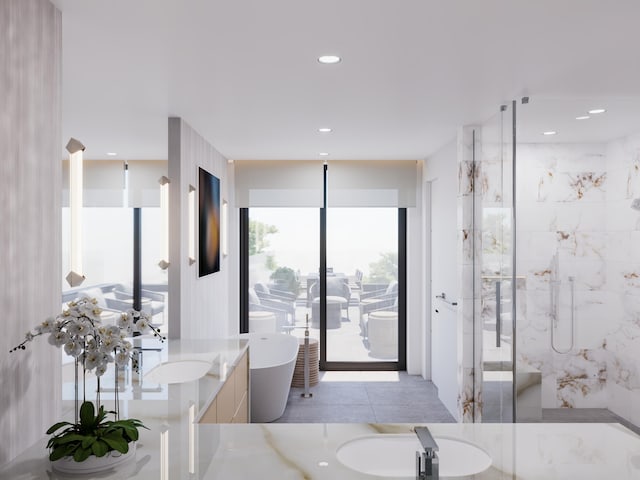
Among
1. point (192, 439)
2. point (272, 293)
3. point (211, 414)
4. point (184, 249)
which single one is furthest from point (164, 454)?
point (272, 293)

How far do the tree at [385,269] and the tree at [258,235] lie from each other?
1.27m

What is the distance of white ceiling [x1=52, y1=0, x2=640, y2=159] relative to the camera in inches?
75.6

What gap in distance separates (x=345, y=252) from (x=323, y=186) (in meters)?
0.83

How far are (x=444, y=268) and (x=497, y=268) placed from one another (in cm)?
145

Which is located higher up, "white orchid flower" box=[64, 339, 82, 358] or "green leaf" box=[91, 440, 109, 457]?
"white orchid flower" box=[64, 339, 82, 358]

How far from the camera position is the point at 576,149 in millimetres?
3748

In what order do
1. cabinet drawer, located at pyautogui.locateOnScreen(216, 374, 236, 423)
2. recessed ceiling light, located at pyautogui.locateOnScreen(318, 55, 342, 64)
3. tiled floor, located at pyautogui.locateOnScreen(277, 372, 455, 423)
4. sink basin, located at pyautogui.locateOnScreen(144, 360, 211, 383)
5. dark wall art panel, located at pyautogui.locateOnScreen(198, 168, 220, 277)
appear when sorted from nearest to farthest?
recessed ceiling light, located at pyautogui.locateOnScreen(318, 55, 342, 64)
cabinet drawer, located at pyautogui.locateOnScreen(216, 374, 236, 423)
sink basin, located at pyautogui.locateOnScreen(144, 360, 211, 383)
dark wall art panel, located at pyautogui.locateOnScreen(198, 168, 220, 277)
tiled floor, located at pyautogui.locateOnScreen(277, 372, 455, 423)

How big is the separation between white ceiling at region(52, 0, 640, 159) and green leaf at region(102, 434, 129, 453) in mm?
1471

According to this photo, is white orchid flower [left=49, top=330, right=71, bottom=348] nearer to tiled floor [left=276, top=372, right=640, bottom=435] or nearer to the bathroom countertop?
the bathroom countertop

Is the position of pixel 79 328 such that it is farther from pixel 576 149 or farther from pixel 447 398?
pixel 447 398

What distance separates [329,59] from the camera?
2.44 metres

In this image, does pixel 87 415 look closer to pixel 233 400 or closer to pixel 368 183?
pixel 233 400

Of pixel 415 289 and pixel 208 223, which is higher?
pixel 208 223

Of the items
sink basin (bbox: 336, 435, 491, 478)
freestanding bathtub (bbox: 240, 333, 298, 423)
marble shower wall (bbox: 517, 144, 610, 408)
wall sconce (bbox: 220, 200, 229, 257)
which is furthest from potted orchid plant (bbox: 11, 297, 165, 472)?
wall sconce (bbox: 220, 200, 229, 257)
